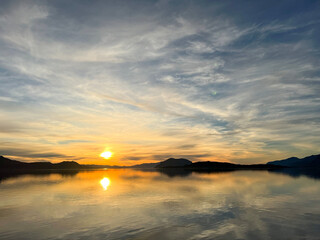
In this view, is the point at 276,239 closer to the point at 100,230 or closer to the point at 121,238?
the point at 121,238

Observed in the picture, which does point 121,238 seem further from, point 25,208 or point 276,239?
point 25,208

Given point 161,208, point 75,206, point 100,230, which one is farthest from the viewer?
point 75,206

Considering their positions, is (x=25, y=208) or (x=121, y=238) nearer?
(x=121, y=238)

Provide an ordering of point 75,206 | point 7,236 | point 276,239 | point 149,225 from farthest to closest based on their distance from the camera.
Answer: point 75,206 < point 149,225 < point 7,236 < point 276,239

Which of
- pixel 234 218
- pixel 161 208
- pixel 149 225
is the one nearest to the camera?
pixel 149 225

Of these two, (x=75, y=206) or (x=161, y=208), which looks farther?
(x=75, y=206)

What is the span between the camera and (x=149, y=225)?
1977 cm

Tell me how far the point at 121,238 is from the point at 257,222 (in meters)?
13.2

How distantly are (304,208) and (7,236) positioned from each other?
33.0 metres

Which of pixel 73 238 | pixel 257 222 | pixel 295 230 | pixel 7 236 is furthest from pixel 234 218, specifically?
pixel 7 236

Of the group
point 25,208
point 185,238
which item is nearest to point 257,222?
point 185,238

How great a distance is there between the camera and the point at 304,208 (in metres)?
27.4

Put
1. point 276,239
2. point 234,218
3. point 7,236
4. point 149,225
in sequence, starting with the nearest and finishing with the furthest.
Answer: point 276,239
point 7,236
point 149,225
point 234,218

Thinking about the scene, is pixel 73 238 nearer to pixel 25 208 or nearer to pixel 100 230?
pixel 100 230
